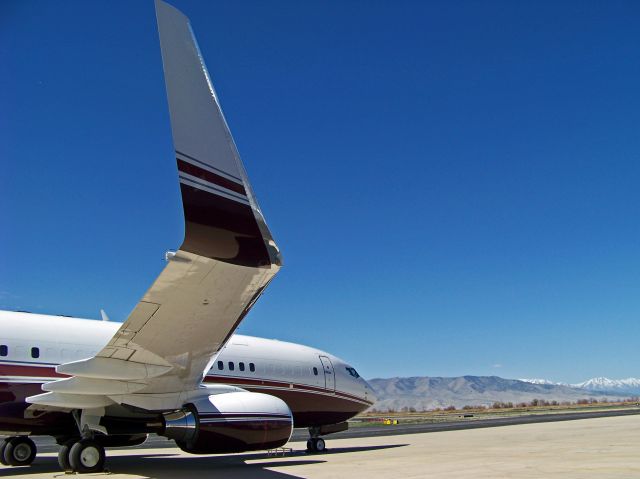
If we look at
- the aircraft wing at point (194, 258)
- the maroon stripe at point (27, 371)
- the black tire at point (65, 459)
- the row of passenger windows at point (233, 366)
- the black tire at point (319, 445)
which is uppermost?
the aircraft wing at point (194, 258)

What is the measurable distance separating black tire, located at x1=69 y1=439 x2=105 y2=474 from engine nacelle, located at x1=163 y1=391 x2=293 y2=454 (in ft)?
4.41

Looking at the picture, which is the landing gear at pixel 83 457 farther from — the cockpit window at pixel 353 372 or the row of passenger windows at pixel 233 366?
the cockpit window at pixel 353 372

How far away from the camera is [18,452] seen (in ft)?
45.3

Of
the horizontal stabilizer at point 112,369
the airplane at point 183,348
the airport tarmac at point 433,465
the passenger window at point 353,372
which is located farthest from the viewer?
the passenger window at point 353,372

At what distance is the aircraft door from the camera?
17031mm

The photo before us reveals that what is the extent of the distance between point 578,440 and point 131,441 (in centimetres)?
1210

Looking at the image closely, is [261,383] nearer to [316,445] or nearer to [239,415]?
[316,445]

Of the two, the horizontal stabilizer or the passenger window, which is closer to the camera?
the horizontal stabilizer

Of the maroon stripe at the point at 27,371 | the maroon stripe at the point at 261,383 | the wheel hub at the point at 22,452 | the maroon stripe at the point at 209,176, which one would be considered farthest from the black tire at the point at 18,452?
the maroon stripe at the point at 209,176

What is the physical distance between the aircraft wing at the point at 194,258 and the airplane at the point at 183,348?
0.05 ft

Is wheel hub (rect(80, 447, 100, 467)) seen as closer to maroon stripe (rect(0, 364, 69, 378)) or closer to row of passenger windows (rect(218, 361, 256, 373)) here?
maroon stripe (rect(0, 364, 69, 378))

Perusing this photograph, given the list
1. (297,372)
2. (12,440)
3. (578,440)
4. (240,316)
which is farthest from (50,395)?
(578,440)

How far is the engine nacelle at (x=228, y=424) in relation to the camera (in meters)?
10.2

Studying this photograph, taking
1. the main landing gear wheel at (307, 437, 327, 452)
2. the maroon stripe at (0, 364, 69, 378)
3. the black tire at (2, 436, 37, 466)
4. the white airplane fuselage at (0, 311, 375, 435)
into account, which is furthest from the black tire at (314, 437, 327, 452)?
the maroon stripe at (0, 364, 69, 378)
